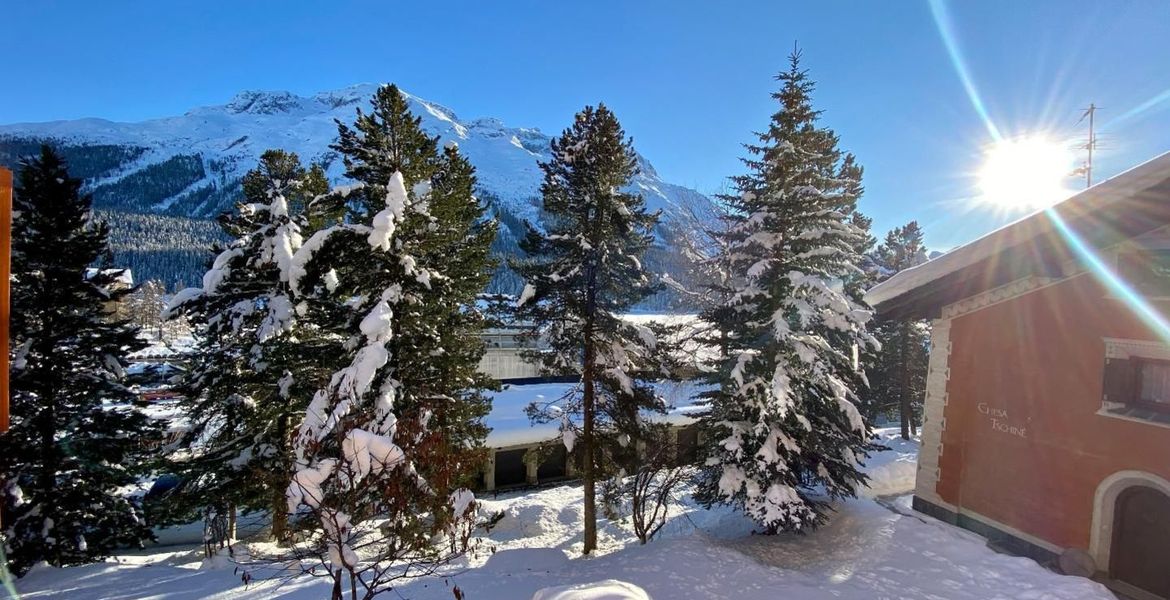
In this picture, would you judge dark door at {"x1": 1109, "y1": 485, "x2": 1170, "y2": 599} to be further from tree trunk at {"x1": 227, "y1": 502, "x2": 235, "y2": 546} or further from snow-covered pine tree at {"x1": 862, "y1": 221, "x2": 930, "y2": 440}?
tree trunk at {"x1": 227, "y1": 502, "x2": 235, "y2": 546}

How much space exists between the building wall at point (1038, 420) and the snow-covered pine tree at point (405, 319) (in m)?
10.1

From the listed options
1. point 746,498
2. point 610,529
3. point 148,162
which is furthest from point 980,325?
point 148,162

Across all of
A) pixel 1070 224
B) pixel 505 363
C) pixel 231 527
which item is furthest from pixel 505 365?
pixel 1070 224

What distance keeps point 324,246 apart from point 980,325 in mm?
13708

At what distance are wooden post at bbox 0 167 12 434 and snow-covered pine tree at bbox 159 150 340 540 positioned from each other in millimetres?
7271

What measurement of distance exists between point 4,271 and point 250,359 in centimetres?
968

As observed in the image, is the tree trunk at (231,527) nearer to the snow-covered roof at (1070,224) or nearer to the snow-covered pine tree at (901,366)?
the snow-covered roof at (1070,224)

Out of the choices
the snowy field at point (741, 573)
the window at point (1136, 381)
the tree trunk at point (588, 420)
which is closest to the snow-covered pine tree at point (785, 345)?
the snowy field at point (741, 573)

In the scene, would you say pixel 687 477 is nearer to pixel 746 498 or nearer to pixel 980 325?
pixel 746 498

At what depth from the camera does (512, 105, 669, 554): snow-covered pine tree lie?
40.3ft

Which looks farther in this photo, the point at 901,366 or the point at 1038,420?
the point at 901,366

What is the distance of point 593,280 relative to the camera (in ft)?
40.5

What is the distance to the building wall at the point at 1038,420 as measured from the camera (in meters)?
8.07

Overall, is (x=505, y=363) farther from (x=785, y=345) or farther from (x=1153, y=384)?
(x=1153, y=384)
